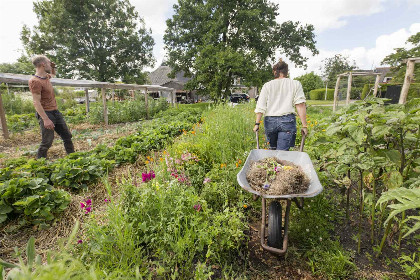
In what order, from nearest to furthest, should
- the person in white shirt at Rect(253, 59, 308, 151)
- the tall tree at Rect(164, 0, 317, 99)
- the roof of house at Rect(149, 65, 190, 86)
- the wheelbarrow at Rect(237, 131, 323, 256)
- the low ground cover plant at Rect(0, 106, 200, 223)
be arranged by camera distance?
the wheelbarrow at Rect(237, 131, 323, 256)
the low ground cover plant at Rect(0, 106, 200, 223)
the person in white shirt at Rect(253, 59, 308, 151)
the tall tree at Rect(164, 0, 317, 99)
the roof of house at Rect(149, 65, 190, 86)

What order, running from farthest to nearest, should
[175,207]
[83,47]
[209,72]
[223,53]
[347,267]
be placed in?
[83,47], [209,72], [223,53], [175,207], [347,267]

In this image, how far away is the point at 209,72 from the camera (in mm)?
14516

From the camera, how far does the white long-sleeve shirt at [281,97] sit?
272 cm

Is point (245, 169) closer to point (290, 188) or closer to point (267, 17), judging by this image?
point (290, 188)

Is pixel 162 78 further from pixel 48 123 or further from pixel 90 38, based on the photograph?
pixel 48 123

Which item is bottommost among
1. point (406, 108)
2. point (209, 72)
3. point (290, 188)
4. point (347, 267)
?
point (347, 267)

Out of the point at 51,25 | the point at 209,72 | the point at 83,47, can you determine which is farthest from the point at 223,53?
the point at 51,25

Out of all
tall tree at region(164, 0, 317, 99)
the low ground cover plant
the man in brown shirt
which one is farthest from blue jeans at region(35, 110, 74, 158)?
tall tree at region(164, 0, 317, 99)

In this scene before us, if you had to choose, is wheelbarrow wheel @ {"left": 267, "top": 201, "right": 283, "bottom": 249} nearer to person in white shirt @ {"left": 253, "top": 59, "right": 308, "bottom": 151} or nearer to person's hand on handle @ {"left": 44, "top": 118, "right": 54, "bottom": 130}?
person in white shirt @ {"left": 253, "top": 59, "right": 308, "bottom": 151}

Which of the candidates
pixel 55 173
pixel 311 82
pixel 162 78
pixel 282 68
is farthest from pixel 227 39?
pixel 311 82

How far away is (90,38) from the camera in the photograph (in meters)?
20.0

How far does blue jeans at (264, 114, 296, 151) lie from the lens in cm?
279

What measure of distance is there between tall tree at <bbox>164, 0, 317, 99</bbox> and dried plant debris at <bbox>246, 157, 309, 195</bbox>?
12.1m

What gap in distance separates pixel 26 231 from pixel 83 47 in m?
23.6
